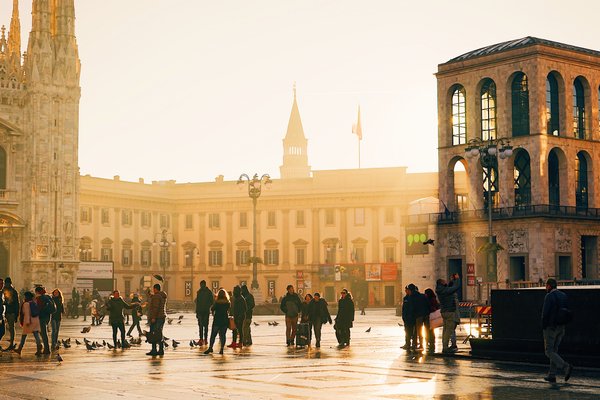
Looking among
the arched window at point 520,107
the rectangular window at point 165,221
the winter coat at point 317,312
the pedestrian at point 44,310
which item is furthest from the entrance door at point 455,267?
the rectangular window at point 165,221

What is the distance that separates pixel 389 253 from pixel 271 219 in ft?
43.3

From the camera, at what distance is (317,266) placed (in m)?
104

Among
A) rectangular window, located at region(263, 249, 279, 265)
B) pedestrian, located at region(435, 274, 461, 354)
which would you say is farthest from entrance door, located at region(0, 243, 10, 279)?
pedestrian, located at region(435, 274, 461, 354)

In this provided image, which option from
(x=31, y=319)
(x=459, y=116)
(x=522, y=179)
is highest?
(x=459, y=116)

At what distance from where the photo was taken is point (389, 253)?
10219cm

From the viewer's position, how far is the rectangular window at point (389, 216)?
102000 millimetres

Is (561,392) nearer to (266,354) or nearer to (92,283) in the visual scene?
(266,354)

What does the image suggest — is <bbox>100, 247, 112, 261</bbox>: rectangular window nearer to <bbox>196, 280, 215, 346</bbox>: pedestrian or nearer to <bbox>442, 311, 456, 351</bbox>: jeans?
<bbox>196, 280, 215, 346</bbox>: pedestrian

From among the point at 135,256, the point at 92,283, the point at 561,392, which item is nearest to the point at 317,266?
the point at 135,256

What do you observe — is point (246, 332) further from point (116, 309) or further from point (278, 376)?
point (278, 376)

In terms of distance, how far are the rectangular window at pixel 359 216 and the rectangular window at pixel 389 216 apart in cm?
227

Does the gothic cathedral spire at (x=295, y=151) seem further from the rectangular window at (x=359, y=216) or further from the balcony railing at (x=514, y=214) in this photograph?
the balcony railing at (x=514, y=214)

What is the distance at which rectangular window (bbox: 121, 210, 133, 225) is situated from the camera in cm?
10344

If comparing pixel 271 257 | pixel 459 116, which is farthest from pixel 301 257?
pixel 459 116
